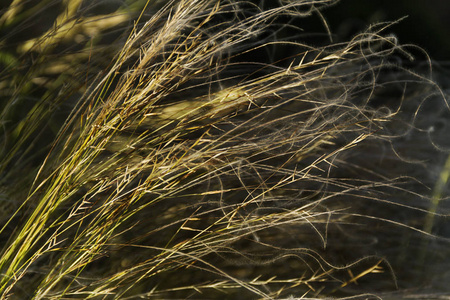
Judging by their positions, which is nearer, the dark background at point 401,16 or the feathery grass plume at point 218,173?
the feathery grass plume at point 218,173

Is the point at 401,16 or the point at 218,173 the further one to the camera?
the point at 401,16

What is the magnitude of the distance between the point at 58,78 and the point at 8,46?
0.14m

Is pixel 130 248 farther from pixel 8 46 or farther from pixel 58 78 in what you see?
pixel 8 46

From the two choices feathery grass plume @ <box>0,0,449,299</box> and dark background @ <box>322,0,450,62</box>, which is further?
dark background @ <box>322,0,450,62</box>

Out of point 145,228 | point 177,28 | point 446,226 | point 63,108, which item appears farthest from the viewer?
point 446,226

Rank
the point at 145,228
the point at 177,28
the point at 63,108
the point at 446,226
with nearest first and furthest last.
Answer: the point at 177,28
the point at 145,228
the point at 63,108
the point at 446,226

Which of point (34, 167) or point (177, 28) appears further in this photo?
point (34, 167)

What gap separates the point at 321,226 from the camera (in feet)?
3.43

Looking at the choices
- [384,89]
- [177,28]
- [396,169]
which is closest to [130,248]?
[177,28]

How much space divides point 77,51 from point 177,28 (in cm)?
36

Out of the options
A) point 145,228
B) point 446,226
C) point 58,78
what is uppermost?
point 58,78

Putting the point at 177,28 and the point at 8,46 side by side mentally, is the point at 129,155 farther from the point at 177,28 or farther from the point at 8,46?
the point at 8,46

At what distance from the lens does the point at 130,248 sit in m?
0.99

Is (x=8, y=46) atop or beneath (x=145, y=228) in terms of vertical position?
atop
